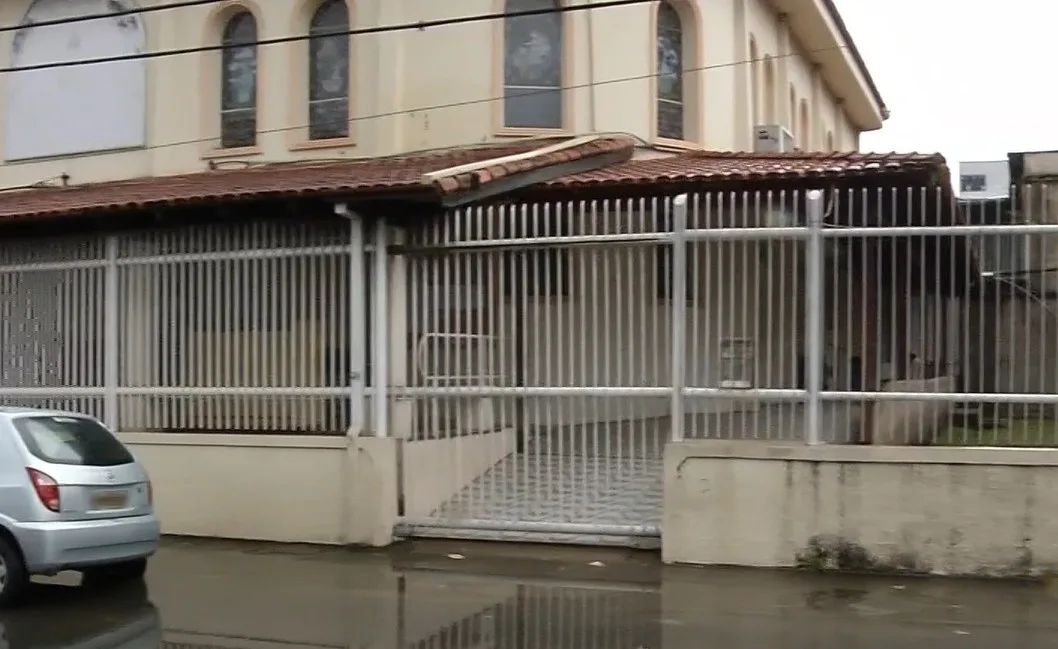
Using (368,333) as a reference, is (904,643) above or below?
below

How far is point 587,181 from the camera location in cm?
1109

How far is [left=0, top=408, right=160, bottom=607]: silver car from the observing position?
→ 785 cm

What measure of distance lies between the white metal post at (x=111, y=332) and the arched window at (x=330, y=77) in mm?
3915

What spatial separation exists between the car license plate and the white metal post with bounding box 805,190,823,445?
16.8ft

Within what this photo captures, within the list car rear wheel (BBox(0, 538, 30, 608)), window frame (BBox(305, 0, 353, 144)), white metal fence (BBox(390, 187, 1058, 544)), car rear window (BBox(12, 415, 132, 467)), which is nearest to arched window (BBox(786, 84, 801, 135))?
window frame (BBox(305, 0, 353, 144))

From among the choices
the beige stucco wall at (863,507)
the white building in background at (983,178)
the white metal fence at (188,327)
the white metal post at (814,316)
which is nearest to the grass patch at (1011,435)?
the beige stucco wall at (863,507)

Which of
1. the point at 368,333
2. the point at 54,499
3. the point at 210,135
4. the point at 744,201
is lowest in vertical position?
the point at 54,499

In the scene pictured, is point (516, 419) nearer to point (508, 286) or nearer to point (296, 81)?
point (508, 286)

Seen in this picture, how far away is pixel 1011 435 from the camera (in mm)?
8805

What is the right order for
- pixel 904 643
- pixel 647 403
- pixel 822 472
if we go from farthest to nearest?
pixel 647 403
pixel 822 472
pixel 904 643

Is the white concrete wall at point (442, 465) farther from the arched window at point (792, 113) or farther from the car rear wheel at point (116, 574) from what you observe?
the arched window at point (792, 113)

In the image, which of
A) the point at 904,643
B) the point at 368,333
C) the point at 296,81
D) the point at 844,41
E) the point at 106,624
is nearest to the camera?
the point at 904,643

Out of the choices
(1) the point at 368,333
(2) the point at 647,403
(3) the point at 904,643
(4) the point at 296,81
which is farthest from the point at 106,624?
(4) the point at 296,81

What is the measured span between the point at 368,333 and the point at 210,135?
606 cm
